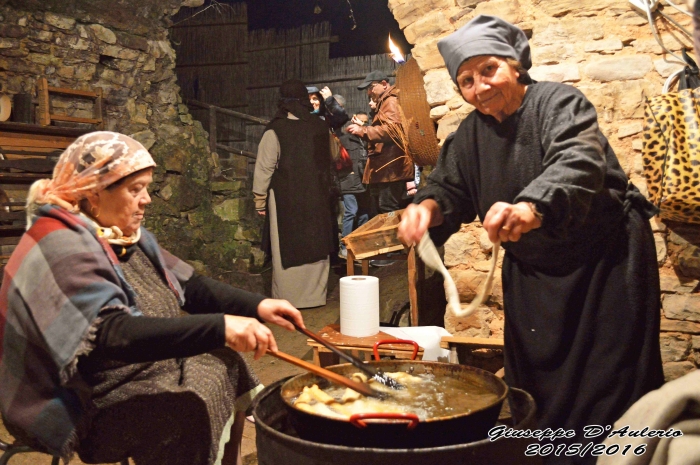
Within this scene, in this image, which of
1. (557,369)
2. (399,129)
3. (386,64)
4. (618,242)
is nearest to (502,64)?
(618,242)

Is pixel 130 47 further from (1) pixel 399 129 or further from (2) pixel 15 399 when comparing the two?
(2) pixel 15 399

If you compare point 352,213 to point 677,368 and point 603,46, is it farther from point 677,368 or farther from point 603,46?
point 677,368

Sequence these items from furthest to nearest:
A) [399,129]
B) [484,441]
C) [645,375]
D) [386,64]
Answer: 1. [386,64]
2. [399,129]
3. [645,375]
4. [484,441]

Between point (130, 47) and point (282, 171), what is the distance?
159 inches

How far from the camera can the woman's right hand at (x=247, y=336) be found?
1795 mm

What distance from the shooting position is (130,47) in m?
8.63

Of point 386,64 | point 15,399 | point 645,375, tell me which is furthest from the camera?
point 386,64

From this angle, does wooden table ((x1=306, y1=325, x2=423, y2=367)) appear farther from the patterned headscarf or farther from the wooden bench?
the wooden bench

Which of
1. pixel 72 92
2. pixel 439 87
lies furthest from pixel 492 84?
pixel 72 92

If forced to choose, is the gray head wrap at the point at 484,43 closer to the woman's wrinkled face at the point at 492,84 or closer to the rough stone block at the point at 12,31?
the woman's wrinkled face at the point at 492,84

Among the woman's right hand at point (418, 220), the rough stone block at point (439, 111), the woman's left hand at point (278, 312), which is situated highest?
the rough stone block at point (439, 111)

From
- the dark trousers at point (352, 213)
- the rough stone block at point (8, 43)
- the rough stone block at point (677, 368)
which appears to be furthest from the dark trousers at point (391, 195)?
the rough stone block at point (8, 43)

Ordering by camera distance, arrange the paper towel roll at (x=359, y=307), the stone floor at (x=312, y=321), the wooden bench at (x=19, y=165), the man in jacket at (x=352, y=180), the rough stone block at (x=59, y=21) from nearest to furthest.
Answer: the paper towel roll at (x=359, y=307) → the stone floor at (x=312, y=321) → the wooden bench at (x=19, y=165) → the man in jacket at (x=352, y=180) → the rough stone block at (x=59, y=21)

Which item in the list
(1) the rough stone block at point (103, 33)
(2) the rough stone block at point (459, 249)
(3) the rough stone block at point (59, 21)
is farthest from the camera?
(1) the rough stone block at point (103, 33)
